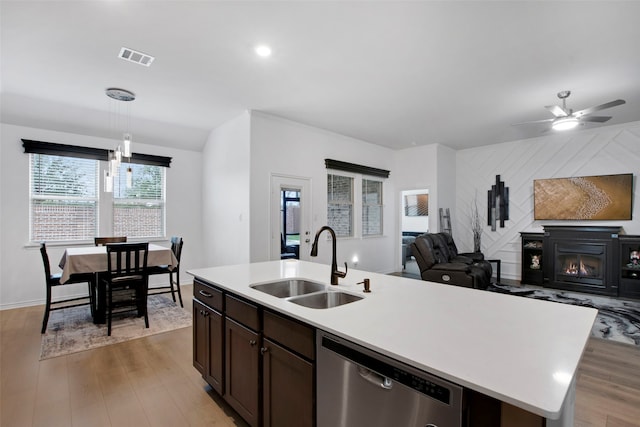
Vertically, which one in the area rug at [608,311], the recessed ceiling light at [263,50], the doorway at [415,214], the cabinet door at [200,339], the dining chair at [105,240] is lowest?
the area rug at [608,311]

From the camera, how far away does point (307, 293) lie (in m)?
2.16

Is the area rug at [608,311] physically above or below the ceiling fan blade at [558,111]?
below

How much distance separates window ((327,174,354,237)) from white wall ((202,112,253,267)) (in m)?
1.74

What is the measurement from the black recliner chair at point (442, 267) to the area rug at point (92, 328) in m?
3.35

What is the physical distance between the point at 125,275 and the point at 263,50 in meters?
2.98

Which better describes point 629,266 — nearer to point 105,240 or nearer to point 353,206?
point 353,206

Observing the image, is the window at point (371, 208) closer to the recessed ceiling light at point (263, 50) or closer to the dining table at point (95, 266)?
the recessed ceiling light at point (263, 50)

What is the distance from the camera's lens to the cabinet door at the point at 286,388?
53.9 inches

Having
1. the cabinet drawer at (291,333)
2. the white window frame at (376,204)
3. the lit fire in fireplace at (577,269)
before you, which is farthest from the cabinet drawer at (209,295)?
the lit fire in fireplace at (577,269)

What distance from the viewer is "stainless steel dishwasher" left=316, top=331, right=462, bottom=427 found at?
908 mm

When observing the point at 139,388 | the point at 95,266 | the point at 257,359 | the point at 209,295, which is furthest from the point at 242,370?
the point at 95,266

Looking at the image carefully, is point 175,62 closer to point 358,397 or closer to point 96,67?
point 96,67

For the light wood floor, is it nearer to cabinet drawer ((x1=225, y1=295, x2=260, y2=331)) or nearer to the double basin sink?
cabinet drawer ((x1=225, y1=295, x2=260, y2=331))

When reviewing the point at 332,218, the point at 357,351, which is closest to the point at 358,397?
the point at 357,351
